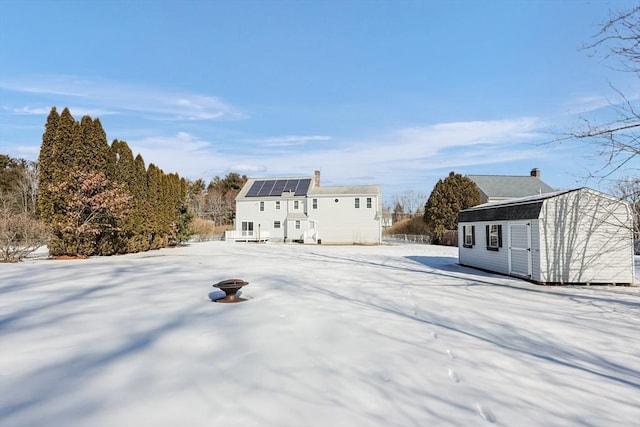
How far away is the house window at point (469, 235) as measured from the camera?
14507mm

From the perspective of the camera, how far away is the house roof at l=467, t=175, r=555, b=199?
111 ft

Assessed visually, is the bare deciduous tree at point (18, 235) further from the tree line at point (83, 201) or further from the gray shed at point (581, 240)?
the gray shed at point (581, 240)

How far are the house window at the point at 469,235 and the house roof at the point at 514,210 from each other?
0.39 metres

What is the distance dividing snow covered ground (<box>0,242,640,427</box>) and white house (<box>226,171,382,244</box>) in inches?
970

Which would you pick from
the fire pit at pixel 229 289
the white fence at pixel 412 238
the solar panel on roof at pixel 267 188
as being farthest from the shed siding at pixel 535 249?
the solar panel on roof at pixel 267 188

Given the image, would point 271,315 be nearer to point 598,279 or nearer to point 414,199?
point 598,279

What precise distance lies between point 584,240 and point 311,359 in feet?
33.9

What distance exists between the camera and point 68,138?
15969 mm

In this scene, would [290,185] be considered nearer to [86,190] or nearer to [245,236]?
[245,236]

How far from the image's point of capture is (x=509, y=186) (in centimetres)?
3506

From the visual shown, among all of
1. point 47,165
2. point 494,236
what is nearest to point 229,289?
point 494,236

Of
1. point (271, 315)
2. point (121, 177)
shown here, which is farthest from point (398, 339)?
point (121, 177)

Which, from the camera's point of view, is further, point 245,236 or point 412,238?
point 412,238

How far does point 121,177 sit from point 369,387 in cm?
2021
